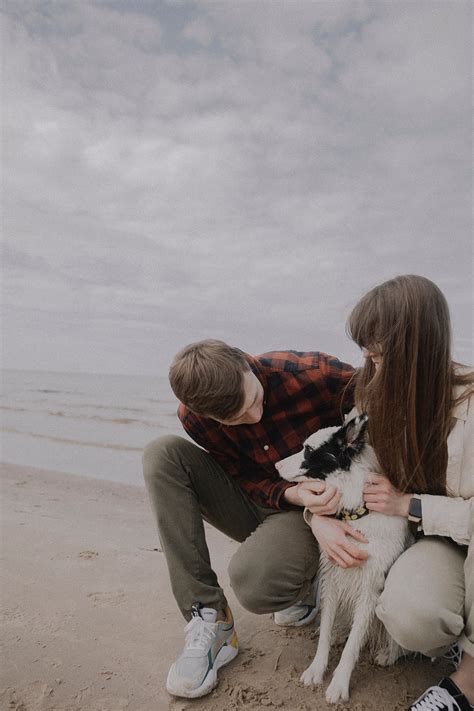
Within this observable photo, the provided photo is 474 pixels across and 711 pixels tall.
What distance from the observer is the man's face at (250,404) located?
2506 millimetres

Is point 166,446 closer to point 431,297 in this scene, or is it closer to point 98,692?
point 98,692

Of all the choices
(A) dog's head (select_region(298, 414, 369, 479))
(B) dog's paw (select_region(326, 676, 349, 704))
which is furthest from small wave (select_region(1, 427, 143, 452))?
(B) dog's paw (select_region(326, 676, 349, 704))

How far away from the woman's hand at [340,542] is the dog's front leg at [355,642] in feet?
0.56

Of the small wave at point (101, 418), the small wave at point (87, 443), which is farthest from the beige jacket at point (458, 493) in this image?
the small wave at point (101, 418)

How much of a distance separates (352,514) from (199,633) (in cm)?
88

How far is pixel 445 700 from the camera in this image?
78.2 inches

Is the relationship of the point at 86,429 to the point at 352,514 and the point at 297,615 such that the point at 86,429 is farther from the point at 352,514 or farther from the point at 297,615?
the point at 352,514

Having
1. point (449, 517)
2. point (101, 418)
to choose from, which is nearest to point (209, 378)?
point (449, 517)

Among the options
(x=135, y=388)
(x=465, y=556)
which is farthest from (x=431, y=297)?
(x=135, y=388)

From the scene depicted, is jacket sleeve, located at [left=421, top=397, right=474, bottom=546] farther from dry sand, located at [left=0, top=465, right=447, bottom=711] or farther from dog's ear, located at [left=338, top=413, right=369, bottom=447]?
dry sand, located at [left=0, top=465, right=447, bottom=711]

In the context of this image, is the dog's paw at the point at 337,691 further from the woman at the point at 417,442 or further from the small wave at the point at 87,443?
the small wave at the point at 87,443

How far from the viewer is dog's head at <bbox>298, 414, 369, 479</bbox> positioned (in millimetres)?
2426

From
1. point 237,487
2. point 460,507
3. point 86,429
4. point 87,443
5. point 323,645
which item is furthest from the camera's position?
point 86,429

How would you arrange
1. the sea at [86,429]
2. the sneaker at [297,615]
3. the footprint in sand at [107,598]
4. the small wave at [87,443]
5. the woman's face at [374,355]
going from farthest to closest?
the small wave at [87,443] < the sea at [86,429] < the footprint in sand at [107,598] < the sneaker at [297,615] < the woman's face at [374,355]
